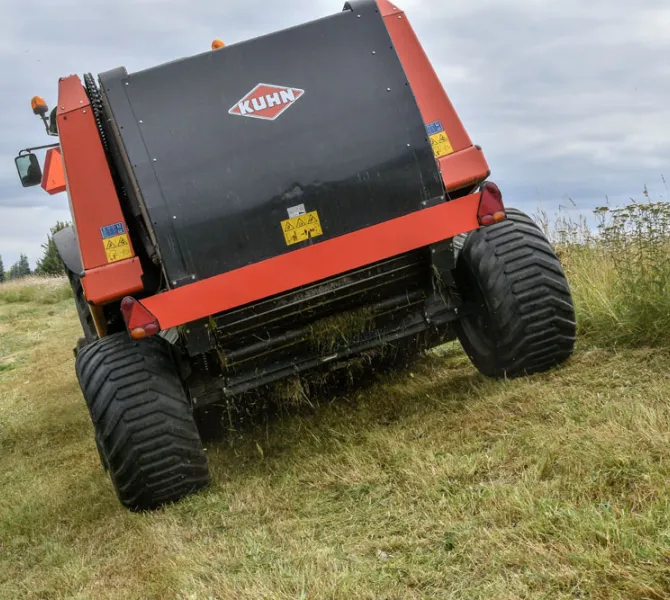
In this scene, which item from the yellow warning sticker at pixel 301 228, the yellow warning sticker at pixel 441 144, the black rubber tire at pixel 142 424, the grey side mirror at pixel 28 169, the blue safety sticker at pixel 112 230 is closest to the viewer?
the black rubber tire at pixel 142 424

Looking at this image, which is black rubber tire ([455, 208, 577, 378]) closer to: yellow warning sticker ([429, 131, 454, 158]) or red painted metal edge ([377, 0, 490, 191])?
red painted metal edge ([377, 0, 490, 191])

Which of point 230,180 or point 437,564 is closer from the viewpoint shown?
point 437,564

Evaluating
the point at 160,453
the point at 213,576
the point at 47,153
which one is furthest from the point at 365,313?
the point at 47,153

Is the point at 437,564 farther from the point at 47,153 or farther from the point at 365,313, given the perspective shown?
the point at 47,153

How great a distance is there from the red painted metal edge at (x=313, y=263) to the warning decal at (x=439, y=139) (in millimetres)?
326

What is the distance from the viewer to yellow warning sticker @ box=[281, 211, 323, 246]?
11.4 ft

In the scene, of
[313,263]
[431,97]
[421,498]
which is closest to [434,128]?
[431,97]

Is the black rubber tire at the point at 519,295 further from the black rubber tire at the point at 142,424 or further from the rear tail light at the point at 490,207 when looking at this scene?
the black rubber tire at the point at 142,424

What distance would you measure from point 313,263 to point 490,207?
906mm

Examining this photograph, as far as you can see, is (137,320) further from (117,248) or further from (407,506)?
(407,506)

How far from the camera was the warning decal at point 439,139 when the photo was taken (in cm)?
370

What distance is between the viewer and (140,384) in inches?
134

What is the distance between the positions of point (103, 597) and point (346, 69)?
102 inches

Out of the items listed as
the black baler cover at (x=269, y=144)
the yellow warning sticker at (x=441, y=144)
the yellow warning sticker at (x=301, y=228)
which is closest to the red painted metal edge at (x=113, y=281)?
the black baler cover at (x=269, y=144)
